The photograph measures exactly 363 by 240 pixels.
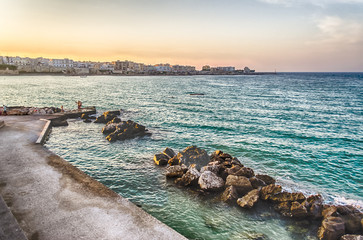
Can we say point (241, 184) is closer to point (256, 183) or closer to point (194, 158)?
point (256, 183)

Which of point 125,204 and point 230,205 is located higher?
point 125,204

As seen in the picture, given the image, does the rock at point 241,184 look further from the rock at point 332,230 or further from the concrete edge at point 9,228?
the concrete edge at point 9,228

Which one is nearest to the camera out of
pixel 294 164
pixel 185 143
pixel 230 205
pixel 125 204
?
pixel 125 204

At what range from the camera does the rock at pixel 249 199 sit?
11242mm

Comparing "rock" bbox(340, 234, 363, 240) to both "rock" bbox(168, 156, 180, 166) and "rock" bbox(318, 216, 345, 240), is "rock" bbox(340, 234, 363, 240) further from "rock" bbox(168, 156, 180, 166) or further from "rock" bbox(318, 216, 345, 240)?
"rock" bbox(168, 156, 180, 166)

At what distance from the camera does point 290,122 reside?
3181 centimetres

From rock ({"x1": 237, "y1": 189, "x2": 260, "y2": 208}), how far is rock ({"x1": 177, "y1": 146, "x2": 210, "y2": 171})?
14.4 feet

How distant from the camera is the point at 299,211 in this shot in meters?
10.5

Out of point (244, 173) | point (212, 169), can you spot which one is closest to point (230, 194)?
point (244, 173)

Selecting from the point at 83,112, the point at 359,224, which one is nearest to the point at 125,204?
the point at 359,224

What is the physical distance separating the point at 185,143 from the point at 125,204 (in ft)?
42.7

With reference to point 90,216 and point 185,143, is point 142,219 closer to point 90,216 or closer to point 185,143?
point 90,216

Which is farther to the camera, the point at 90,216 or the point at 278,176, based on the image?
the point at 278,176

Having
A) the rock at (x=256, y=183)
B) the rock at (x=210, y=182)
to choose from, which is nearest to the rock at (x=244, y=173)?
the rock at (x=256, y=183)
